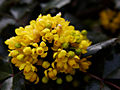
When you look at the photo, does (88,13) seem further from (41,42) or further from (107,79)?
(41,42)

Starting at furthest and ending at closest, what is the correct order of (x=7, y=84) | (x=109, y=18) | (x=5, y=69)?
(x=109, y=18), (x=5, y=69), (x=7, y=84)

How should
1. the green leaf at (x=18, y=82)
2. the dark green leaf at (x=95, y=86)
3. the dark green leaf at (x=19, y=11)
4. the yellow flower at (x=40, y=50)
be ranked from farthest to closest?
the dark green leaf at (x=19, y=11), the dark green leaf at (x=95, y=86), the green leaf at (x=18, y=82), the yellow flower at (x=40, y=50)

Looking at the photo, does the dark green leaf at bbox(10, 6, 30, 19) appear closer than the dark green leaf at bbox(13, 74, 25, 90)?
No

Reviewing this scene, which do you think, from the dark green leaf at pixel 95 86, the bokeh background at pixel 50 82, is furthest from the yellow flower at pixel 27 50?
the dark green leaf at pixel 95 86

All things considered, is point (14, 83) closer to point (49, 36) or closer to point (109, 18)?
point (49, 36)

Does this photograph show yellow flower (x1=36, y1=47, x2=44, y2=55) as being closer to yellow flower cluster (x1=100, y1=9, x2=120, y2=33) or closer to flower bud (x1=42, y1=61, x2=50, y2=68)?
flower bud (x1=42, y1=61, x2=50, y2=68)

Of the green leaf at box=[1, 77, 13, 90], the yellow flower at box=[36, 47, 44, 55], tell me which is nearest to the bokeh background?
the green leaf at box=[1, 77, 13, 90]

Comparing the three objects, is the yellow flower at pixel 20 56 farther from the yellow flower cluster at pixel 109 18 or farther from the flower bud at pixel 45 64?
the yellow flower cluster at pixel 109 18

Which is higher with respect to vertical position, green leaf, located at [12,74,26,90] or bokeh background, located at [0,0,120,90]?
bokeh background, located at [0,0,120,90]

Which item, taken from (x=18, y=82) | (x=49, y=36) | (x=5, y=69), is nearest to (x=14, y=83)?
(x=18, y=82)
